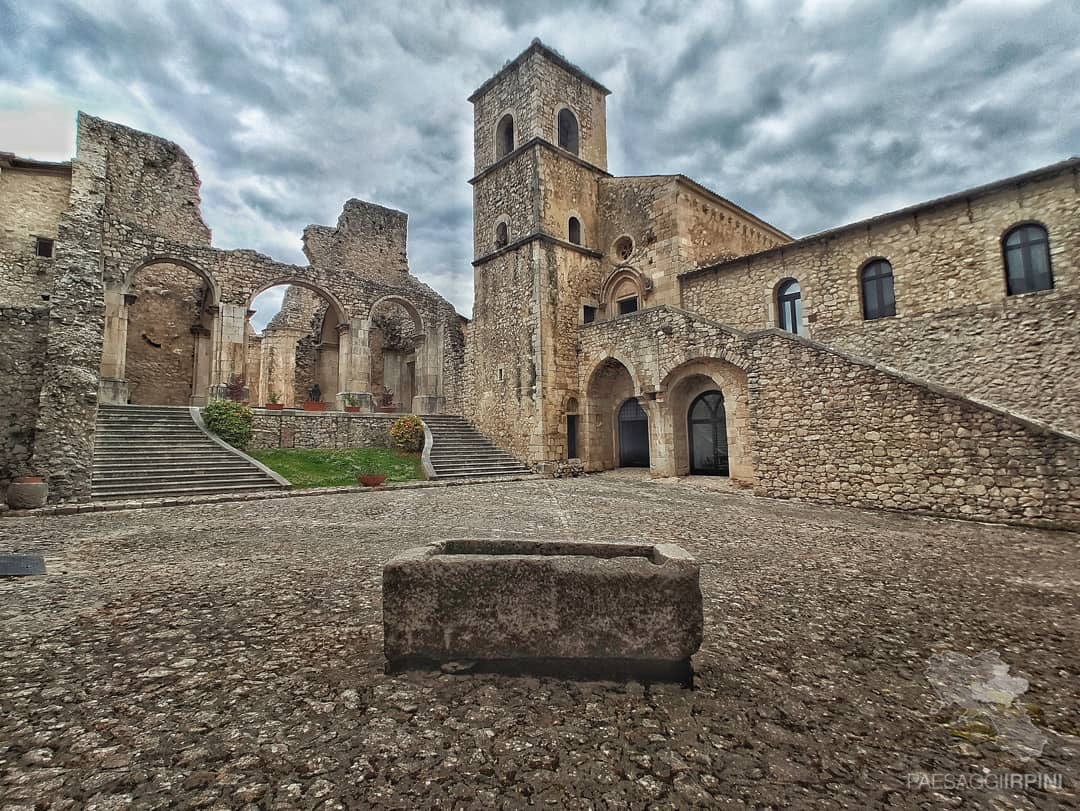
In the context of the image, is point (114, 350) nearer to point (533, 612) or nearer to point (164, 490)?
point (164, 490)

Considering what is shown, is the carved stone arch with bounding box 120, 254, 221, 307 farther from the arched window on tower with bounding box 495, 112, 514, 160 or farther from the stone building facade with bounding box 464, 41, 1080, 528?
the arched window on tower with bounding box 495, 112, 514, 160

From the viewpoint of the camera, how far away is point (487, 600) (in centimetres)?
285

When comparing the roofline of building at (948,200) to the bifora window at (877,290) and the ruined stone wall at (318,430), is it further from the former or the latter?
the ruined stone wall at (318,430)

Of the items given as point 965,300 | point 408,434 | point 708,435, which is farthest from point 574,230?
point 965,300

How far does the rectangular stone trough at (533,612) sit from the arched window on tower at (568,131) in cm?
2100

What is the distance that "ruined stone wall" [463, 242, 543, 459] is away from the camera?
17828 mm

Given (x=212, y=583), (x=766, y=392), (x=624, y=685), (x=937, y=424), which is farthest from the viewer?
(x=766, y=392)

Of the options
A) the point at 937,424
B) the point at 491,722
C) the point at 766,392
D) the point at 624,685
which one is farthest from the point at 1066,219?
the point at 491,722

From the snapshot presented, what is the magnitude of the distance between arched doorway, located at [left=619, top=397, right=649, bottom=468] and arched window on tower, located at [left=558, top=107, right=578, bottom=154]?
1126 cm

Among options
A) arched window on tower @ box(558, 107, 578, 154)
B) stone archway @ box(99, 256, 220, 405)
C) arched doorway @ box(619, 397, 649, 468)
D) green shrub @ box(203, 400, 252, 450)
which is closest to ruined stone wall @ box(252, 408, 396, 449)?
→ green shrub @ box(203, 400, 252, 450)

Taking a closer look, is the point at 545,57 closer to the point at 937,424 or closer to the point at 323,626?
the point at 937,424

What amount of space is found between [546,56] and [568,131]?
279 centimetres

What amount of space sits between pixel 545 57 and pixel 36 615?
22.3 metres

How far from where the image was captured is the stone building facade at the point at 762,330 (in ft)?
29.7
